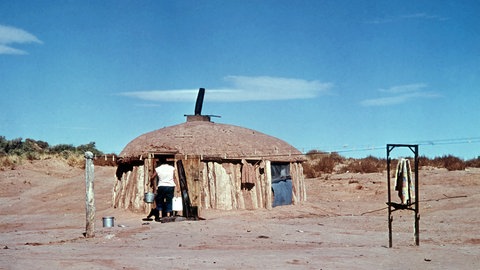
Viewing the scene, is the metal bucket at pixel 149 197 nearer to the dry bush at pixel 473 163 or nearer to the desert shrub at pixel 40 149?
the desert shrub at pixel 40 149

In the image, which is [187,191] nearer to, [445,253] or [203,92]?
[203,92]

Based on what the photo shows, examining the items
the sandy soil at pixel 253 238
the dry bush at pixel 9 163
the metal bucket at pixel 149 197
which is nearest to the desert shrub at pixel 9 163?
the dry bush at pixel 9 163

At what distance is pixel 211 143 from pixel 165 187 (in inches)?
137

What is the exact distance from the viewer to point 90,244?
12188 millimetres

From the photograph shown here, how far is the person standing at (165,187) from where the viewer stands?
17031mm

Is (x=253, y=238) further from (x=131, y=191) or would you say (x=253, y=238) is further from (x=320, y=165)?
(x=320, y=165)

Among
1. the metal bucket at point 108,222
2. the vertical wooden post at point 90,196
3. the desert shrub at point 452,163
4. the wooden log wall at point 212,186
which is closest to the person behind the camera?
the vertical wooden post at point 90,196

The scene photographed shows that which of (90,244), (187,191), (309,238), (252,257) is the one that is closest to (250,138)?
(187,191)

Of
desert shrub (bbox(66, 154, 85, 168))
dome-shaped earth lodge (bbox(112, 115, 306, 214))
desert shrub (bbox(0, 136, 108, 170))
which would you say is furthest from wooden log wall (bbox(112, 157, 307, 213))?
desert shrub (bbox(0, 136, 108, 170))

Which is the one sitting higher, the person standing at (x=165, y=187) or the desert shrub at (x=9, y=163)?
the desert shrub at (x=9, y=163)

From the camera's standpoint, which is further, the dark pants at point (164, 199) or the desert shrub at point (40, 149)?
the desert shrub at point (40, 149)

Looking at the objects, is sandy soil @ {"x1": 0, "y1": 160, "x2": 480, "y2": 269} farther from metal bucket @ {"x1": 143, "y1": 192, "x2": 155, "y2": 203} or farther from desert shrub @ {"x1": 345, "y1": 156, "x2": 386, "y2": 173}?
desert shrub @ {"x1": 345, "y1": 156, "x2": 386, "y2": 173}

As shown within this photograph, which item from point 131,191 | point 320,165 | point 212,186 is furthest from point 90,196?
point 320,165

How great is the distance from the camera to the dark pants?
17109 millimetres
